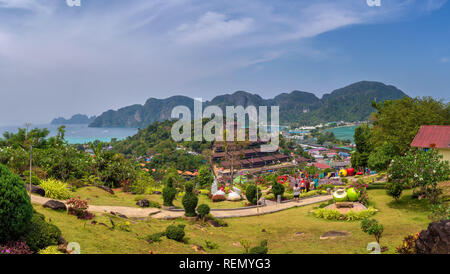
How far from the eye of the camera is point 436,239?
666 cm

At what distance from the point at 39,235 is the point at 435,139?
20017 millimetres

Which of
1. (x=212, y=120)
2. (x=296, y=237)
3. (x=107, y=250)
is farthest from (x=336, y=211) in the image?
(x=212, y=120)

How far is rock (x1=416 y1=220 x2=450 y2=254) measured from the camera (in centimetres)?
645

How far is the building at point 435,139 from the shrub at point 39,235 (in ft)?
62.9

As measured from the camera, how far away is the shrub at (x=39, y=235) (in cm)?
663

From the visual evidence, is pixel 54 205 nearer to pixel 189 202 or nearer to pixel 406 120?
pixel 189 202

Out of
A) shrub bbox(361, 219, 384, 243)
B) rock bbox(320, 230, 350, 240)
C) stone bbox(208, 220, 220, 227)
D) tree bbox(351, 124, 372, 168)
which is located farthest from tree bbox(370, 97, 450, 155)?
stone bbox(208, 220, 220, 227)

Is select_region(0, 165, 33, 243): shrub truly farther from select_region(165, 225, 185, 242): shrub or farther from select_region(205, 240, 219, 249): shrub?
select_region(205, 240, 219, 249): shrub

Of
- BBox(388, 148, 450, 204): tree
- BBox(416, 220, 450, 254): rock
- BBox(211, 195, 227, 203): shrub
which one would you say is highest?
BBox(388, 148, 450, 204): tree

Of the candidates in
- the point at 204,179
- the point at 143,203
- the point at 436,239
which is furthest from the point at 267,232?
the point at 204,179

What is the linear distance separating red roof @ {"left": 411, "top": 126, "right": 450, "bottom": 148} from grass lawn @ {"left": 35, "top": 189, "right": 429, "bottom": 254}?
15.7ft

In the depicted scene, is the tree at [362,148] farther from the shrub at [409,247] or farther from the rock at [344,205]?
the shrub at [409,247]

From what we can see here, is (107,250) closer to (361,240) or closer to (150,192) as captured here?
(361,240)

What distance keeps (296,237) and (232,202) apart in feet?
25.8
